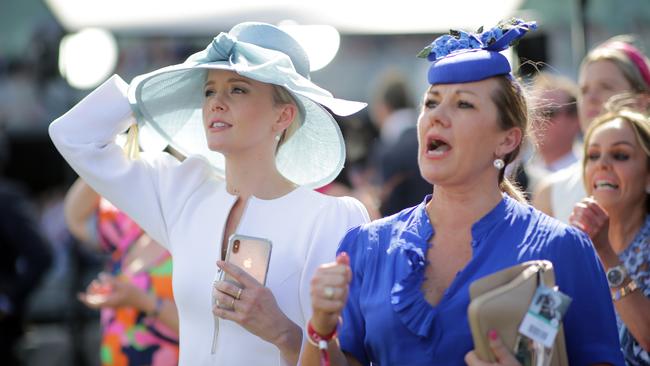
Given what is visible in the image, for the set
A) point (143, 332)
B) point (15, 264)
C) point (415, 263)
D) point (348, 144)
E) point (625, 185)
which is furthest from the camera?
point (15, 264)

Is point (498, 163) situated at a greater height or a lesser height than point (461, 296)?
greater

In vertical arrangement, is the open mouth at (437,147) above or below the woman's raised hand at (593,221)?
above

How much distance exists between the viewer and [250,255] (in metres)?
3.16

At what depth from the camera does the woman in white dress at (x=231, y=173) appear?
3287 millimetres

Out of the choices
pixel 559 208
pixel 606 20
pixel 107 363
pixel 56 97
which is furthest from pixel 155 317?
pixel 56 97

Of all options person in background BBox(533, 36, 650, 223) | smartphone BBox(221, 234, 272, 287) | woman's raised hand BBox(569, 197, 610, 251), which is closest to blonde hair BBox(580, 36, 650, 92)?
person in background BBox(533, 36, 650, 223)

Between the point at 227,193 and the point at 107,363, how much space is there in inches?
69.6

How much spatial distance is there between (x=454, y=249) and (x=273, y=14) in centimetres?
529

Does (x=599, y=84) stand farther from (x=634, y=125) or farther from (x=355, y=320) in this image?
(x=355, y=320)

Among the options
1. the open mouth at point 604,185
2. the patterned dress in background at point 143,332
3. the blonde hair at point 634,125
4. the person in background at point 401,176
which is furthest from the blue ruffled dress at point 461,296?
the person in background at point 401,176

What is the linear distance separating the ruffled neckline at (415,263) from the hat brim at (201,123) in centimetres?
60

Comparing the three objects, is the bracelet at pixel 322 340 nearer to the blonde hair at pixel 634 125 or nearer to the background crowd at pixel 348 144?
the background crowd at pixel 348 144

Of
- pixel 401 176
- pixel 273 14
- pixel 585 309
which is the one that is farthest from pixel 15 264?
pixel 585 309

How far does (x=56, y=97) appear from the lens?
35.2ft
